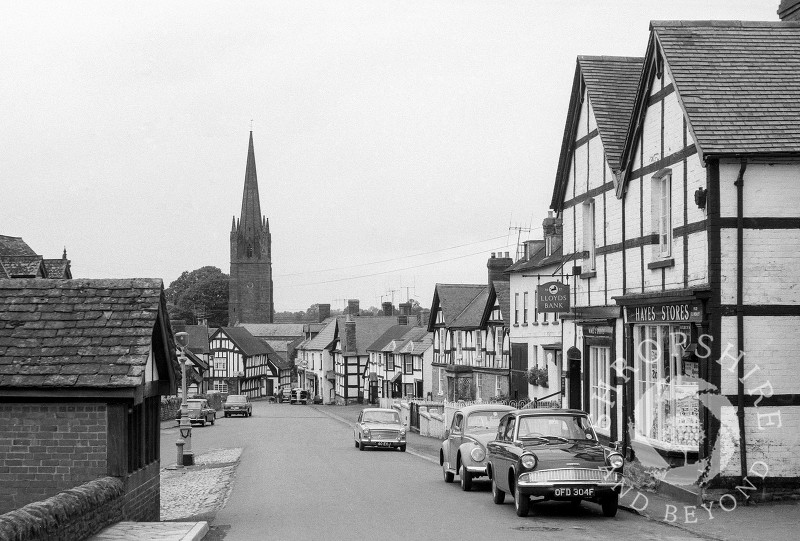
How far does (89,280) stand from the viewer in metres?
14.0

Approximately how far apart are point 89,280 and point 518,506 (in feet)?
24.4

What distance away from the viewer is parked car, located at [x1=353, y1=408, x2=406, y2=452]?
3481 cm

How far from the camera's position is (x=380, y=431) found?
34.9 metres

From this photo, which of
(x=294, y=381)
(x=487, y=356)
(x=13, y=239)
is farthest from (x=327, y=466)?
(x=294, y=381)

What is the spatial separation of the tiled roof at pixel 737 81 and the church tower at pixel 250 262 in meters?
154

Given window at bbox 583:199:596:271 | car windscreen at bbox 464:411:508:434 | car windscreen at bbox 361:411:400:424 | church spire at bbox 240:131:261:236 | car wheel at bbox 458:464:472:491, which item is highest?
church spire at bbox 240:131:261:236

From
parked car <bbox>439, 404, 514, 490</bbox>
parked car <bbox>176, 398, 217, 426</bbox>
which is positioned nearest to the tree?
parked car <bbox>176, 398, 217, 426</bbox>

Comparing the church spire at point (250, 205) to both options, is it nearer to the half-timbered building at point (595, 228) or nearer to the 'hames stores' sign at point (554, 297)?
the half-timbered building at point (595, 228)

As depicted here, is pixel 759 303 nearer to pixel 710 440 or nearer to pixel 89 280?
pixel 710 440

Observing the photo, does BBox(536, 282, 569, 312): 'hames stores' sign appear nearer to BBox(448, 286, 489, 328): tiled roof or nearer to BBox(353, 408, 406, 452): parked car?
BBox(353, 408, 406, 452): parked car

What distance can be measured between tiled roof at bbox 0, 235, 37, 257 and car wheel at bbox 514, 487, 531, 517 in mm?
35513

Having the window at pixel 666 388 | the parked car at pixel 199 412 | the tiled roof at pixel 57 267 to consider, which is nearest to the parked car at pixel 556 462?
the window at pixel 666 388

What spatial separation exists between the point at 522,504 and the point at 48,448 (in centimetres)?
718

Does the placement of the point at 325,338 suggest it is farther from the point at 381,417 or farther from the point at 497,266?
the point at 381,417
